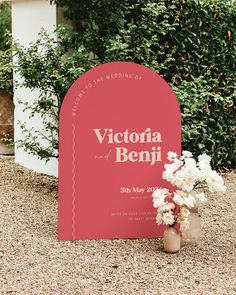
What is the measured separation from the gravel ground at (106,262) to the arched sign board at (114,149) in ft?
0.59

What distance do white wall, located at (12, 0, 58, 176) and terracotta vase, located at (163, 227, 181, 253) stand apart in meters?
2.72

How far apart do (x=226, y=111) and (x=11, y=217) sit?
9.49 feet

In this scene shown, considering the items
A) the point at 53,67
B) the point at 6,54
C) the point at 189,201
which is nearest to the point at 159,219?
the point at 189,201

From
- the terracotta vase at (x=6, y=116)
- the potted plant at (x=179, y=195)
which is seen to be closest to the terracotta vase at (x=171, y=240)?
the potted plant at (x=179, y=195)

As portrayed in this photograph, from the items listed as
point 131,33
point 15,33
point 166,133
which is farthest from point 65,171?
point 15,33

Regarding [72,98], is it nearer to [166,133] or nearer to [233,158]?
[166,133]

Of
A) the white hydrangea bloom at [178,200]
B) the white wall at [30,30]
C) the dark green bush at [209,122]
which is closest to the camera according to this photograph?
the white hydrangea bloom at [178,200]

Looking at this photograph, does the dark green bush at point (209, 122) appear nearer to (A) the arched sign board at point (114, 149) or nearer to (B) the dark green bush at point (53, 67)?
(B) the dark green bush at point (53, 67)

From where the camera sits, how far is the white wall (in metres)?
7.09

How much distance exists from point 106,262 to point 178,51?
10.2 ft

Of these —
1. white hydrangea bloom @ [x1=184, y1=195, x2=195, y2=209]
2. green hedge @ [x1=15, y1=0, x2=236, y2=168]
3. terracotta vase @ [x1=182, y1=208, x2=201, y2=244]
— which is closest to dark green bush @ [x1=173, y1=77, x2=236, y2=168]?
green hedge @ [x1=15, y1=0, x2=236, y2=168]

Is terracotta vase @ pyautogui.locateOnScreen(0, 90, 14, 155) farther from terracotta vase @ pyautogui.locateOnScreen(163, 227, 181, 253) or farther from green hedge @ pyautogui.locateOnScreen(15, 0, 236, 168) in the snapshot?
terracotta vase @ pyautogui.locateOnScreen(163, 227, 181, 253)

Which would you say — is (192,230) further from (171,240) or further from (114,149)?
(114,149)

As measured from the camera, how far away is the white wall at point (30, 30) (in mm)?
7091
